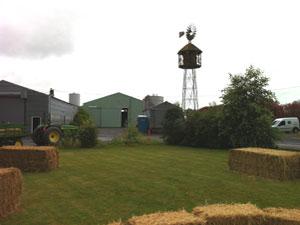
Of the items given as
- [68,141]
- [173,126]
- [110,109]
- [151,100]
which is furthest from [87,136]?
[151,100]

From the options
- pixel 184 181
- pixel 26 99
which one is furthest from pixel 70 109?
pixel 184 181

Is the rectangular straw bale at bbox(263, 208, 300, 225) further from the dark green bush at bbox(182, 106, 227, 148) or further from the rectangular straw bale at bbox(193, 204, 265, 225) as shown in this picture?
the dark green bush at bbox(182, 106, 227, 148)

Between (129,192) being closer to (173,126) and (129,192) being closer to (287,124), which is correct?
(173,126)

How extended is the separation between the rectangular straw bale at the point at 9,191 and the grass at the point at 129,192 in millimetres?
192

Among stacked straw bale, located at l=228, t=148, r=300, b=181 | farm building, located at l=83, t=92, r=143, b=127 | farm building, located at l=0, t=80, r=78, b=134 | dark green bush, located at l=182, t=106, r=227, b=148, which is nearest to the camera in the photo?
stacked straw bale, located at l=228, t=148, r=300, b=181

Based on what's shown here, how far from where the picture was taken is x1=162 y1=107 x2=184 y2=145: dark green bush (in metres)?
22.2

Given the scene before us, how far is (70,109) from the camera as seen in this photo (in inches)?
1657

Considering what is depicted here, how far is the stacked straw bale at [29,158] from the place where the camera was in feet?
32.5

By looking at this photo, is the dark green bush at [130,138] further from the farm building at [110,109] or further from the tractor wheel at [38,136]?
the farm building at [110,109]

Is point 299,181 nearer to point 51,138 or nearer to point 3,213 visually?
point 3,213

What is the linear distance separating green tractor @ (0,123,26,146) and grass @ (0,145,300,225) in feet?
23.1

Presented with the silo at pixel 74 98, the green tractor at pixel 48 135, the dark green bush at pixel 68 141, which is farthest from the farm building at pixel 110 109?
the green tractor at pixel 48 135

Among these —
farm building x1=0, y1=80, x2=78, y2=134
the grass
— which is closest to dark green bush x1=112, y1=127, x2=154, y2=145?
the grass

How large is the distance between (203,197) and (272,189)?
2.35 m
